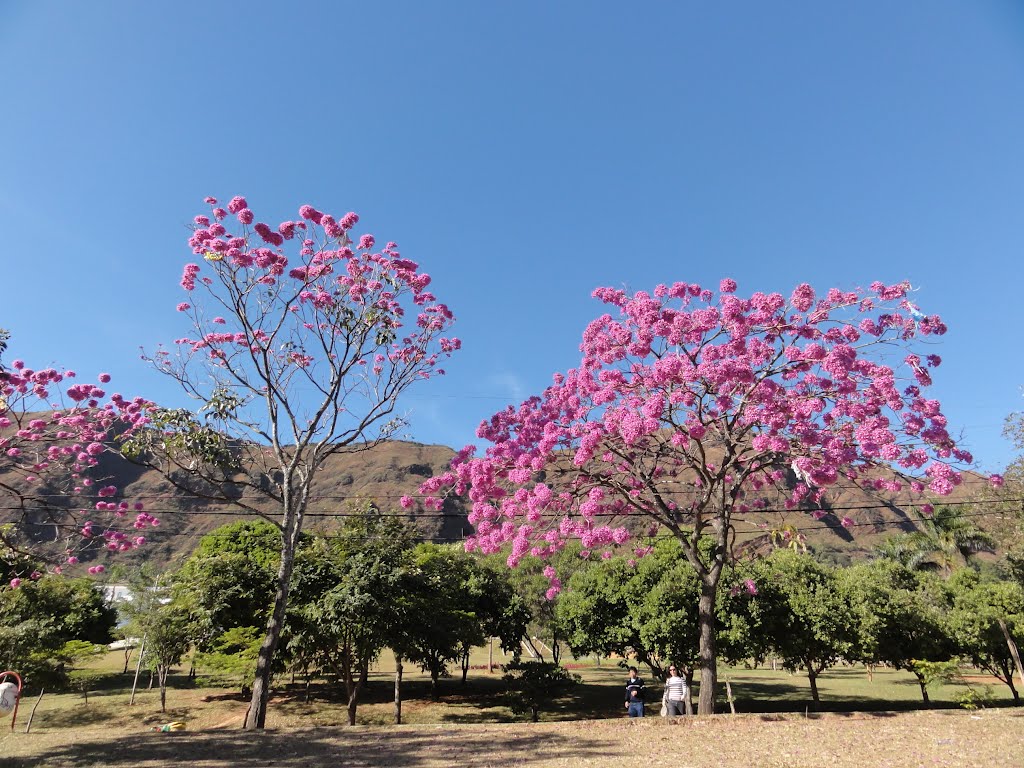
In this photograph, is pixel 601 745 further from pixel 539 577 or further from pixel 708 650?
pixel 539 577

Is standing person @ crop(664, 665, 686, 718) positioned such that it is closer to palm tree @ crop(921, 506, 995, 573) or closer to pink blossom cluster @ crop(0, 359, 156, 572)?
pink blossom cluster @ crop(0, 359, 156, 572)

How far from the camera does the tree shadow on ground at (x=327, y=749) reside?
9.58m

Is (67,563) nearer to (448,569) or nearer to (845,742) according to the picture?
(845,742)

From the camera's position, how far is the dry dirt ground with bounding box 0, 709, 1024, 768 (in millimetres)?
9320

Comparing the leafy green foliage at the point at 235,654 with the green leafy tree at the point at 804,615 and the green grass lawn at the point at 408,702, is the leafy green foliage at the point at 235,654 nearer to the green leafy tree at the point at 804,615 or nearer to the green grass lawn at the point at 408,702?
the green grass lawn at the point at 408,702

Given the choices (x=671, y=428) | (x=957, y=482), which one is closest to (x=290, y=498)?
(x=671, y=428)

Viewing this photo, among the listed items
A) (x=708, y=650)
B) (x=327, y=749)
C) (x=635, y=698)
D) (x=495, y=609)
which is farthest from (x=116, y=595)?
(x=708, y=650)

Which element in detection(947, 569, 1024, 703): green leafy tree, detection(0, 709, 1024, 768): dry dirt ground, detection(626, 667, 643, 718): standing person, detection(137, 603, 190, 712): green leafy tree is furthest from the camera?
detection(947, 569, 1024, 703): green leafy tree

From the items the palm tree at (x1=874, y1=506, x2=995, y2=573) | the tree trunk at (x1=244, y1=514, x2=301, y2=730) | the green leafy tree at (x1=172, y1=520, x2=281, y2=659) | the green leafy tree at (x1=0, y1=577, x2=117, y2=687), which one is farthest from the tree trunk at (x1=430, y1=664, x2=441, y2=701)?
the palm tree at (x1=874, y1=506, x2=995, y2=573)

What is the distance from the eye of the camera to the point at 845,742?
10266mm

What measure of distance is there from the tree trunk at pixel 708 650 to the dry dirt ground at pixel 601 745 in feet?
2.78

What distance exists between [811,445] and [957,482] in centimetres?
249

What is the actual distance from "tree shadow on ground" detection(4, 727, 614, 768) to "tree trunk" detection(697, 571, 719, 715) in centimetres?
391

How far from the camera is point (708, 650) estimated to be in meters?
13.8
